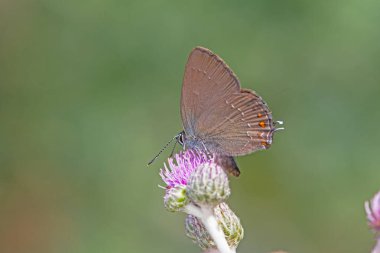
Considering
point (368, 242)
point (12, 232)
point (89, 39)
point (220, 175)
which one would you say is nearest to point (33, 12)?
point (89, 39)

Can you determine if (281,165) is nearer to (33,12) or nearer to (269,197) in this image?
(269,197)

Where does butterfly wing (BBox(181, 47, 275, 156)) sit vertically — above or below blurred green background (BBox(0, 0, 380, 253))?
below

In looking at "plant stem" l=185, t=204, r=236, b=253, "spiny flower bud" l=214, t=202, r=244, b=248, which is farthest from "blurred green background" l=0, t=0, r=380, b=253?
"plant stem" l=185, t=204, r=236, b=253

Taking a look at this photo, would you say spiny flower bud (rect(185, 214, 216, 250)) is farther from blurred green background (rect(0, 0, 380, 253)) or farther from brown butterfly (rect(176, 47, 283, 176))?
blurred green background (rect(0, 0, 380, 253))

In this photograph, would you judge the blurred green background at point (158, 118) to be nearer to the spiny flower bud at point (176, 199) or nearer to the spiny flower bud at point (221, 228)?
the spiny flower bud at point (221, 228)

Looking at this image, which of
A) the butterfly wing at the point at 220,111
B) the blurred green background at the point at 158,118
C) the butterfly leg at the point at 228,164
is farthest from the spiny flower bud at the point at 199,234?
the blurred green background at the point at 158,118
